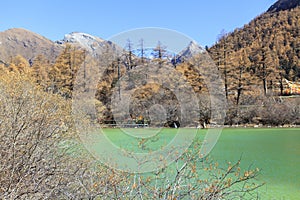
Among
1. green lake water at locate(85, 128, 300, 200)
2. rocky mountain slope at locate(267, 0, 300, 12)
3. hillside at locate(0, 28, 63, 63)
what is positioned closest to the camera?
green lake water at locate(85, 128, 300, 200)

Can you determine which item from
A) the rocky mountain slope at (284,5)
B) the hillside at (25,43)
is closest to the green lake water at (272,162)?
the rocky mountain slope at (284,5)

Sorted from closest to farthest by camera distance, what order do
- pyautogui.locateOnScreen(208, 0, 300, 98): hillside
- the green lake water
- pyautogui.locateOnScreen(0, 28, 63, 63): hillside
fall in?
the green lake water
pyautogui.locateOnScreen(208, 0, 300, 98): hillside
pyautogui.locateOnScreen(0, 28, 63, 63): hillside

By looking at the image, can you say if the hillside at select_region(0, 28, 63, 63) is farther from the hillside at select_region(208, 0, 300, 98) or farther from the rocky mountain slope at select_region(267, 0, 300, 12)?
the hillside at select_region(208, 0, 300, 98)

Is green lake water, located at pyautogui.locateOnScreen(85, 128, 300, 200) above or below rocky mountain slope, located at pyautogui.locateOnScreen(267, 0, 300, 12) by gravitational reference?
below

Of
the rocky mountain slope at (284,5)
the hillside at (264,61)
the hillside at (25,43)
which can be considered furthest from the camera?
the hillside at (25,43)

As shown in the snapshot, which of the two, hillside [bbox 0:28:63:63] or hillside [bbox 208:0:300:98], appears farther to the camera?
hillside [bbox 0:28:63:63]

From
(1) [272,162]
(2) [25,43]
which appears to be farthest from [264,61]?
(2) [25,43]

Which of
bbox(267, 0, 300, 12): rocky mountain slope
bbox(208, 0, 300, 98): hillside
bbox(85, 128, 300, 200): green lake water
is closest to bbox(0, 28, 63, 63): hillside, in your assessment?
bbox(267, 0, 300, 12): rocky mountain slope

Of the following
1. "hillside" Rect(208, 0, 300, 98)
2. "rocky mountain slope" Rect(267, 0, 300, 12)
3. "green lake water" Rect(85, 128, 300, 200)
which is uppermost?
"rocky mountain slope" Rect(267, 0, 300, 12)

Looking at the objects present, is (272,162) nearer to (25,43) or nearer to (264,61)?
(264,61)

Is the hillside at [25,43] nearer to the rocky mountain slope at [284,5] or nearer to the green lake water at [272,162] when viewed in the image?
the rocky mountain slope at [284,5]

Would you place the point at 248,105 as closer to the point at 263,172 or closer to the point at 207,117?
the point at 207,117

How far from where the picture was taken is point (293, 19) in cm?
4581

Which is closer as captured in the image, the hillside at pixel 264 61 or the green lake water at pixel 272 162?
the green lake water at pixel 272 162
